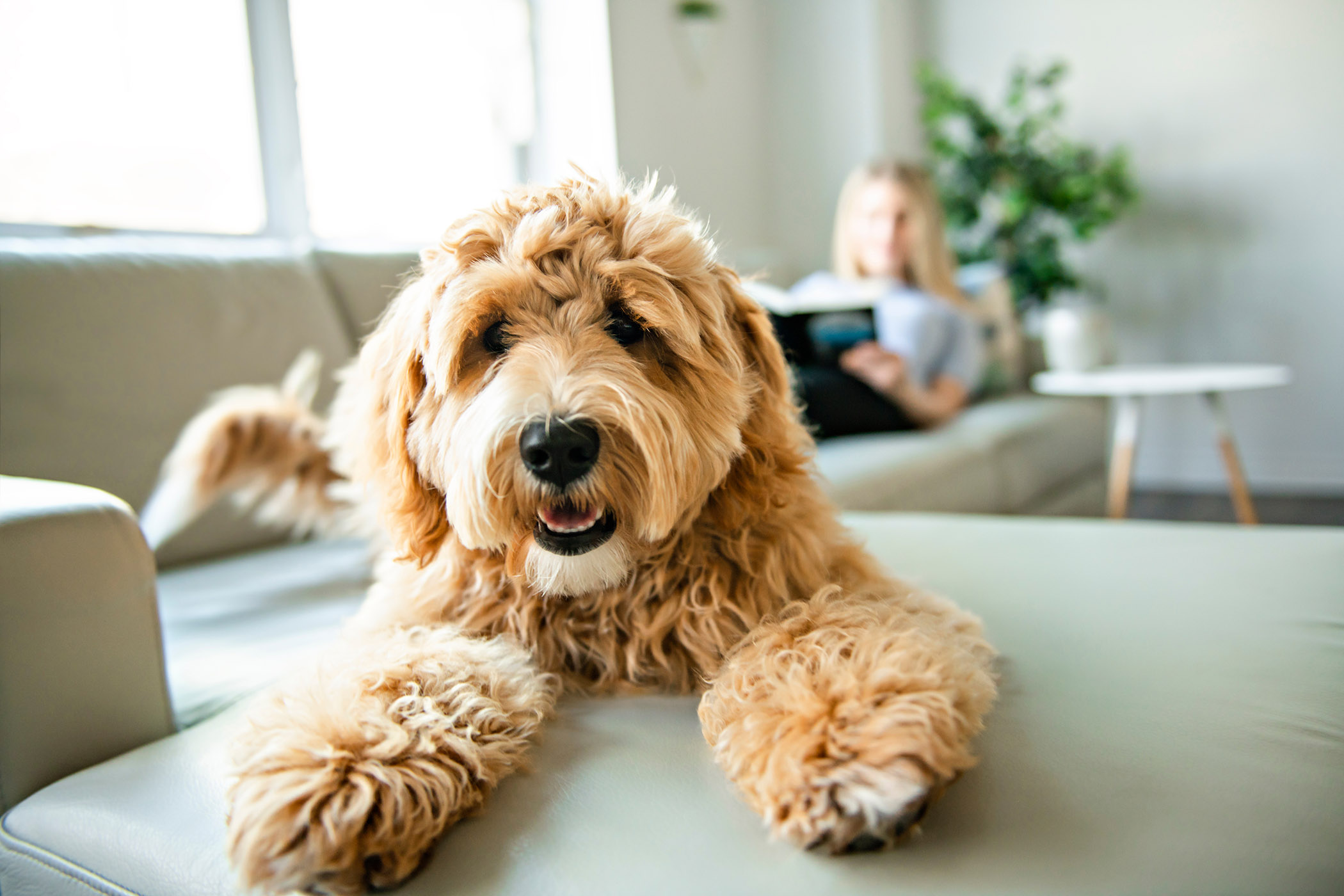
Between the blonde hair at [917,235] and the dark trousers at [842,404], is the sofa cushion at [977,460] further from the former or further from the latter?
the blonde hair at [917,235]

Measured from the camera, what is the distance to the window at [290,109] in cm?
272

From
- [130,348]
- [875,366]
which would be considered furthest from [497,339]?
[875,366]

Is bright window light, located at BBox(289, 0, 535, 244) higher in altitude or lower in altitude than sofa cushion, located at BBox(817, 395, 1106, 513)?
higher

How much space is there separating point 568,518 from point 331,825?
0.42 metres

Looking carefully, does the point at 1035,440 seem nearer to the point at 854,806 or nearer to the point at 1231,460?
the point at 1231,460

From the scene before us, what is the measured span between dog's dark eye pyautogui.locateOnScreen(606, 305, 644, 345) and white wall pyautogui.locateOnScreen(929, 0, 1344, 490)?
525 centimetres

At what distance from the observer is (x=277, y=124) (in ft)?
10.8

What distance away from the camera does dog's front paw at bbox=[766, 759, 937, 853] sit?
2.64ft

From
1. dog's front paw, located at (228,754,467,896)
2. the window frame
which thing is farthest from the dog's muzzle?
the window frame

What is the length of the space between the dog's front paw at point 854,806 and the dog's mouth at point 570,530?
1.26 feet

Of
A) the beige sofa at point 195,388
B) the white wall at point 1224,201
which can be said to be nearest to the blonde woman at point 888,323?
the beige sofa at point 195,388

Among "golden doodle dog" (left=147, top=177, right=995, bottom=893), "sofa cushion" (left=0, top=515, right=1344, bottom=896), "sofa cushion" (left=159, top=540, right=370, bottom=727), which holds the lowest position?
"sofa cushion" (left=159, top=540, right=370, bottom=727)

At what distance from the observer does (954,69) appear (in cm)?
590

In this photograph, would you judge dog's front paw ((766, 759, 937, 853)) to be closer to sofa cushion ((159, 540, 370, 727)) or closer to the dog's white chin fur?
the dog's white chin fur
